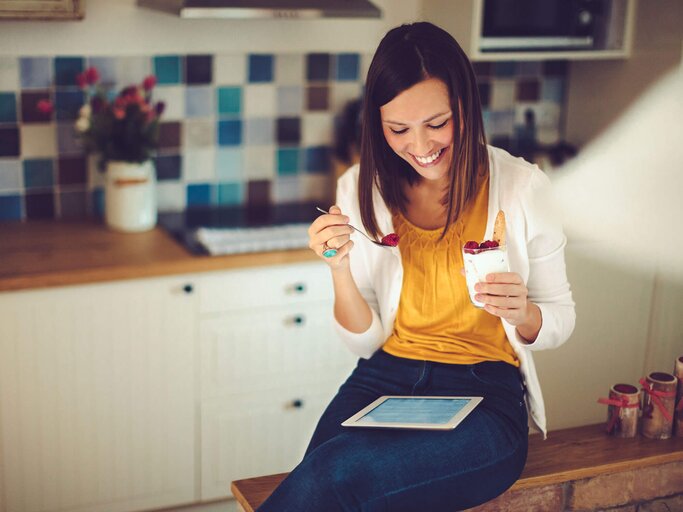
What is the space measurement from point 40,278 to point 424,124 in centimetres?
119

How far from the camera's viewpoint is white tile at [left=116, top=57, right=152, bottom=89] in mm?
3002

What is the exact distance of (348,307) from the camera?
6.41 ft

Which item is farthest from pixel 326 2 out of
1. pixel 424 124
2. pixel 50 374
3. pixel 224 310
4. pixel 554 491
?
pixel 554 491

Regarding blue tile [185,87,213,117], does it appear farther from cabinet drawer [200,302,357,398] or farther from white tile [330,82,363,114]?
cabinet drawer [200,302,357,398]

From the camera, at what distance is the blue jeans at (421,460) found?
1649 millimetres

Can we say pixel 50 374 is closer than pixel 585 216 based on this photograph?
Yes

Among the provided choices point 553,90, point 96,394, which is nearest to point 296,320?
point 96,394

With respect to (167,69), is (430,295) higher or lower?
lower

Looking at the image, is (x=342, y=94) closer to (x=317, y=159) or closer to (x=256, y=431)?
(x=317, y=159)

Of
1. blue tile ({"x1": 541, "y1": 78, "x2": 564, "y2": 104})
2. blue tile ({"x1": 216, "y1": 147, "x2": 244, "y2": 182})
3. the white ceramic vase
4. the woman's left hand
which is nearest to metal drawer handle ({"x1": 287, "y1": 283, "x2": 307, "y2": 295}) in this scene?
the white ceramic vase

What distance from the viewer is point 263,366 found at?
2.84m

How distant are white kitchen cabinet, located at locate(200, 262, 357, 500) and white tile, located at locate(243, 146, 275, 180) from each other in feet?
1.94

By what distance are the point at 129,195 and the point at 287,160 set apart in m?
0.63

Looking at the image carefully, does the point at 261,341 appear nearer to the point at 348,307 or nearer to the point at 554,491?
the point at 348,307
